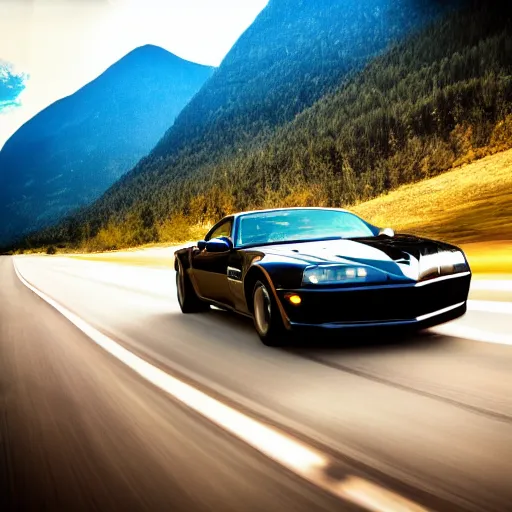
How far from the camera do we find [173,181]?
12838 cm

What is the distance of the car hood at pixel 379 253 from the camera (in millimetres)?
5453

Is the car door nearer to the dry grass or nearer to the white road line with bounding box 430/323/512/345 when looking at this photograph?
the white road line with bounding box 430/323/512/345

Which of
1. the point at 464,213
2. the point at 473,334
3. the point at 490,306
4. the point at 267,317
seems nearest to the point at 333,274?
the point at 267,317

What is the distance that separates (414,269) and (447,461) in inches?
107

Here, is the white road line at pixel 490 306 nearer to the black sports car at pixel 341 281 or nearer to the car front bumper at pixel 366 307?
the black sports car at pixel 341 281

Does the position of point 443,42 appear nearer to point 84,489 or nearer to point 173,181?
point 173,181

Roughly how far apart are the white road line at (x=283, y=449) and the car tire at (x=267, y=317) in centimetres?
108

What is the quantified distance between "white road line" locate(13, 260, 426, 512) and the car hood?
1.59 metres

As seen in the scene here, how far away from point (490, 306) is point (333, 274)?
3915 mm

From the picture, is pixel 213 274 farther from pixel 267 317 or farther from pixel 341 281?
pixel 341 281

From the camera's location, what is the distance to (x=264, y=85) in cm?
14212

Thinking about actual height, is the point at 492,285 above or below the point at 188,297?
below

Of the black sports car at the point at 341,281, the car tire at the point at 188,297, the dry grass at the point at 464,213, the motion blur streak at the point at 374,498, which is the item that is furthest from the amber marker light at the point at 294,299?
the dry grass at the point at 464,213

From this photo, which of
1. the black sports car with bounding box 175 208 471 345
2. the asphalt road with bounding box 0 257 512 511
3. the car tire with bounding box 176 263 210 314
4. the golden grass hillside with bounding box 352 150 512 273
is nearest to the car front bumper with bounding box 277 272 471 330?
the black sports car with bounding box 175 208 471 345
